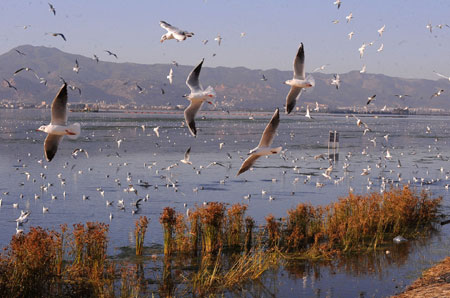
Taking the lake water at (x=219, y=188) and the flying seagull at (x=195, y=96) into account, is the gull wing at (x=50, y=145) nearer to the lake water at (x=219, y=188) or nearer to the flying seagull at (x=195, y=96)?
the flying seagull at (x=195, y=96)

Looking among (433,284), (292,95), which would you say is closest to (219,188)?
(433,284)

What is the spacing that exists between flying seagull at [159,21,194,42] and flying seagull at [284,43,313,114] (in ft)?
8.03

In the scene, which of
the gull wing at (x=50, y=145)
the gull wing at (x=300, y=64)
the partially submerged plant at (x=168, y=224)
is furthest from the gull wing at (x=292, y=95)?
the partially submerged plant at (x=168, y=224)

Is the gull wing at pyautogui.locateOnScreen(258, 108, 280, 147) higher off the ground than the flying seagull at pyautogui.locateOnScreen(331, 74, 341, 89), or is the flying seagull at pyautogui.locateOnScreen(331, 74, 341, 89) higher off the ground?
the flying seagull at pyautogui.locateOnScreen(331, 74, 341, 89)

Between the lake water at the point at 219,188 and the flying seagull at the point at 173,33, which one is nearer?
the flying seagull at the point at 173,33

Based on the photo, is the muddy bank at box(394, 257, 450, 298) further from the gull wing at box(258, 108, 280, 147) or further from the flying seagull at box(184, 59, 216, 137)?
the flying seagull at box(184, 59, 216, 137)

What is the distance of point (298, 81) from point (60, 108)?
511 centimetres

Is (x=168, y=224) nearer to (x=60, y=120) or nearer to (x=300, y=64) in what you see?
(x=60, y=120)

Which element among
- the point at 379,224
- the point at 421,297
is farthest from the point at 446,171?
the point at 421,297

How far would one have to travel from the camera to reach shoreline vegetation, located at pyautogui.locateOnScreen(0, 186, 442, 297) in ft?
51.7

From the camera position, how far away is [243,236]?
23625 millimetres

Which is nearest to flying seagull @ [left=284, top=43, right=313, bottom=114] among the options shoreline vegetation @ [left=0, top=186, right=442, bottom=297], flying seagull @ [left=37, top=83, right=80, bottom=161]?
flying seagull @ [left=37, top=83, right=80, bottom=161]

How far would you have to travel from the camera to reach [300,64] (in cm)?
1407

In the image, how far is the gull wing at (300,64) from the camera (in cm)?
1383
